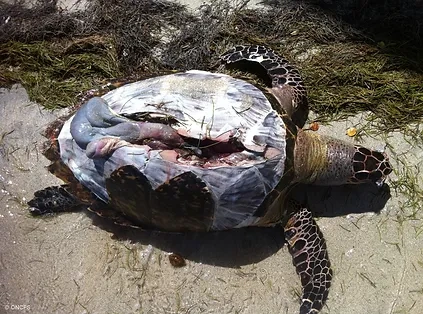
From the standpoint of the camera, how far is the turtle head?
356 centimetres

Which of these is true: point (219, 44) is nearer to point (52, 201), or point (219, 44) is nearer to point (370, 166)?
point (370, 166)

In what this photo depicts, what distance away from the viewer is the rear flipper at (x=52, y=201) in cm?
385

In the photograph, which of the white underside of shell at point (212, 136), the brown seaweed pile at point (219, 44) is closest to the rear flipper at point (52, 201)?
the white underside of shell at point (212, 136)

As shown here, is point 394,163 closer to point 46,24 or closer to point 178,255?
point 178,255

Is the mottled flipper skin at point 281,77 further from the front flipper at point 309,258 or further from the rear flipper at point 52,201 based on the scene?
the rear flipper at point 52,201

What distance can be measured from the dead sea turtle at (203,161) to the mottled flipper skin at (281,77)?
158 millimetres

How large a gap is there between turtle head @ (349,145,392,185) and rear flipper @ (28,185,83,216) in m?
2.01

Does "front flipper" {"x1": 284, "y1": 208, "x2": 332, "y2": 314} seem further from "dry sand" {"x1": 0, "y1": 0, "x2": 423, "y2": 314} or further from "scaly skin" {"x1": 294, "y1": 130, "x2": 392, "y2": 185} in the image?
"scaly skin" {"x1": 294, "y1": 130, "x2": 392, "y2": 185}

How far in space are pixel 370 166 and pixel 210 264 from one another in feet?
4.34

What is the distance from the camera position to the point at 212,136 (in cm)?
327

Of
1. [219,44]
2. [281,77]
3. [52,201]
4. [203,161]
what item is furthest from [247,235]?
[219,44]

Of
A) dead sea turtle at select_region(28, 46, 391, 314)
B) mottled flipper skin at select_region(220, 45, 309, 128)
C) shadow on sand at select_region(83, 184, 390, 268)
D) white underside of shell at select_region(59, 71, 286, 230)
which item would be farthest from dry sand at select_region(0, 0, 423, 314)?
mottled flipper skin at select_region(220, 45, 309, 128)

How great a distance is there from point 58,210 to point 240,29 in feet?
7.10

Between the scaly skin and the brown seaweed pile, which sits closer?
the scaly skin
